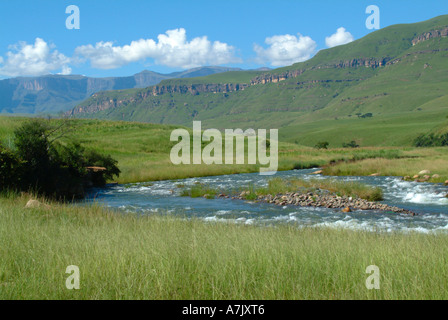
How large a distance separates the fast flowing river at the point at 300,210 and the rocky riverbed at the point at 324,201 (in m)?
0.81

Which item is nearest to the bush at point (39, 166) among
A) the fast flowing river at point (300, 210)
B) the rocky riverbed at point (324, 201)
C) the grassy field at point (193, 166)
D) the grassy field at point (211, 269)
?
the grassy field at point (193, 166)

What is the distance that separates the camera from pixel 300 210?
20078mm

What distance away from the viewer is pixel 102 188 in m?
32.9

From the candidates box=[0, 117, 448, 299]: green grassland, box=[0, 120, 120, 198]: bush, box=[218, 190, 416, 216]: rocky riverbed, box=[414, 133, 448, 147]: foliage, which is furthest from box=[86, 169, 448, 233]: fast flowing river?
box=[414, 133, 448, 147]: foliage

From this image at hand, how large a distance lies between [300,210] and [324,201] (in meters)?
2.47

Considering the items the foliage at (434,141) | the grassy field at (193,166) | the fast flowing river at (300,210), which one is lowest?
the fast flowing river at (300,210)

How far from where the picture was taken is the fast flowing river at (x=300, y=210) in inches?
619

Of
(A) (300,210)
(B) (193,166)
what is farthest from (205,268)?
(B) (193,166)

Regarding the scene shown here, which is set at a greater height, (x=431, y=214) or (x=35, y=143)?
(x=35, y=143)

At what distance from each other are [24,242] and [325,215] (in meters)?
13.9

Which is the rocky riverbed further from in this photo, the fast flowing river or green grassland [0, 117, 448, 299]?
green grassland [0, 117, 448, 299]

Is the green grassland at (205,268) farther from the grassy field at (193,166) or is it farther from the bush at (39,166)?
the grassy field at (193,166)
